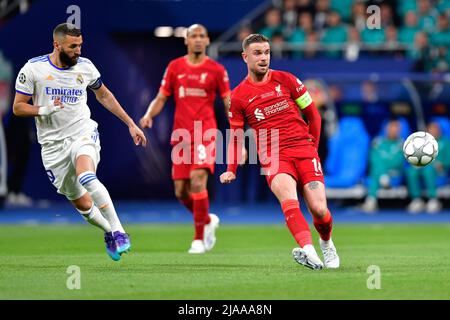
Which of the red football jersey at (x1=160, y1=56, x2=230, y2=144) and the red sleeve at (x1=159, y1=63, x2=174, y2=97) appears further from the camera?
the red sleeve at (x1=159, y1=63, x2=174, y2=97)

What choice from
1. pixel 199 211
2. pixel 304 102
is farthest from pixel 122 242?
pixel 199 211

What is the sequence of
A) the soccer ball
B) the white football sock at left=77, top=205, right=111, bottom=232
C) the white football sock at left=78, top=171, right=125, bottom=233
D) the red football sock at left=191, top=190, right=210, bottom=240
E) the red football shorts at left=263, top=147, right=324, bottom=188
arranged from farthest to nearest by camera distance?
the red football sock at left=191, top=190, right=210, bottom=240
the soccer ball
the white football sock at left=77, top=205, right=111, bottom=232
the white football sock at left=78, top=171, right=125, bottom=233
the red football shorts at left=263, top=147, right=324, bottom=188

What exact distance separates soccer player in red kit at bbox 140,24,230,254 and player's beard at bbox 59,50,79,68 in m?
2.54

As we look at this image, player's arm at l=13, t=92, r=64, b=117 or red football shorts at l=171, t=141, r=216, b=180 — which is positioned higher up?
player's arm at l=13, t=92, r=64, b=117

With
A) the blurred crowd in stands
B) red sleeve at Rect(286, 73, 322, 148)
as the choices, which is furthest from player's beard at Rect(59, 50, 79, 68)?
the blurred crowd in stands

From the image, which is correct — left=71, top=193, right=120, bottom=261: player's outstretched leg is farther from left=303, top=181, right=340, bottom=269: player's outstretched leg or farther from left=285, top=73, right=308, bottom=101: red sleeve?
left=285, top=73, right=308, bottom=101: red sleeve

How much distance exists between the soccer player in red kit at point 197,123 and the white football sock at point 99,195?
283cm

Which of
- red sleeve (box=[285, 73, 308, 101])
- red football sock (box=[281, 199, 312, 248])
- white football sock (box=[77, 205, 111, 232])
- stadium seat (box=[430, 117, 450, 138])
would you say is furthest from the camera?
stadium seat (box=[430, 117, 450, 138])

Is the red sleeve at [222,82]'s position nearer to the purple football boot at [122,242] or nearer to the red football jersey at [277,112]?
the red football jersey at [277,112]

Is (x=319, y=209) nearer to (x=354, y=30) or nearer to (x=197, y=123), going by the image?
(x=197, y=123)

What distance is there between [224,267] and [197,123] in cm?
322

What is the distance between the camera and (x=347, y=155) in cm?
2289

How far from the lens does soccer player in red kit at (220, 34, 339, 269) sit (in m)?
10.0

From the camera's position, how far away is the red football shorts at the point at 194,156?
13305 millimetres
